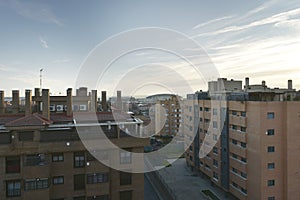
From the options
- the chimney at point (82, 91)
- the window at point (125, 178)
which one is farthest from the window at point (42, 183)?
the chimney at point (82, 91)

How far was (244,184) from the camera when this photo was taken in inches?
612

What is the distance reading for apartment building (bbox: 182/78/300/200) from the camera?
14516mm

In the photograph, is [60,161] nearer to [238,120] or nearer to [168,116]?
[238,120]

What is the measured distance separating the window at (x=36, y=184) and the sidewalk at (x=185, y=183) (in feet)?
32.5

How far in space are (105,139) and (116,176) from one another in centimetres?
213

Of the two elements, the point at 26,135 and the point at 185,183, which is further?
the point at 185,183

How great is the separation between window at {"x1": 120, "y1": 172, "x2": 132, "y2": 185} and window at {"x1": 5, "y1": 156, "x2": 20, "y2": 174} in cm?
505

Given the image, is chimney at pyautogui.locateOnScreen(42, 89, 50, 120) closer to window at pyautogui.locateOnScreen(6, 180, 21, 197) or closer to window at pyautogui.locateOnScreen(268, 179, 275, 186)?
window at pyautogui.locateOnScreen(6, 180, 21, 197)

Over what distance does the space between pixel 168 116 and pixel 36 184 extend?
104 feet

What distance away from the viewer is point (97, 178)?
38.7 feet

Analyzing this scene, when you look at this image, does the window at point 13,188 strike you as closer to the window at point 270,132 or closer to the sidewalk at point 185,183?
the sidewalk at point 185,183

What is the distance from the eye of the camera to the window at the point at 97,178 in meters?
11.7

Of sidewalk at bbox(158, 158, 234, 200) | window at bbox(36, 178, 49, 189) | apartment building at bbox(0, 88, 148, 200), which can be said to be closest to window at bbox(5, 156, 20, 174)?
apartment building at bbox(0, 88, 148, 200)

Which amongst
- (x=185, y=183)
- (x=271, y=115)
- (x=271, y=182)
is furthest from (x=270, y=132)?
(x=185, y=183)
